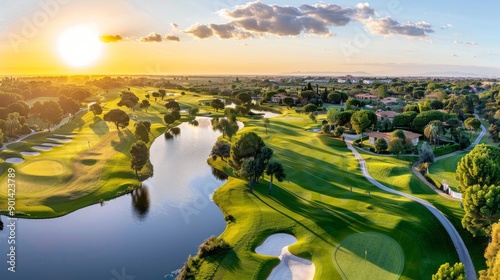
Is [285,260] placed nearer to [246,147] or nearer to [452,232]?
[452,232]

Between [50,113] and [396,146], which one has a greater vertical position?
[50,113]

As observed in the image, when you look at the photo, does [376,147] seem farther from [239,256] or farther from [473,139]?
[239,256]

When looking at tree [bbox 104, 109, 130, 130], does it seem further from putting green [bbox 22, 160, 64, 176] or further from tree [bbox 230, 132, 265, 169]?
tree [bbox 230, 132, 265, 169]

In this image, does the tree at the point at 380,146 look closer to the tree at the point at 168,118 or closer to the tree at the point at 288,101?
the tree at the point at 168,118

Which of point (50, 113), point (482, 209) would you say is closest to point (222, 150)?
point (482, 209)

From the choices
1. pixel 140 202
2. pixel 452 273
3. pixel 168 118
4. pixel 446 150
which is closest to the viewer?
pixel 452 273

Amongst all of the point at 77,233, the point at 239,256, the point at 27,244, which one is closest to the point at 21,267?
the point at 27,244

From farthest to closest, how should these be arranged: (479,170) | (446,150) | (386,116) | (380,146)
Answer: (386,116), (446,150), (380,146), (479,170)
